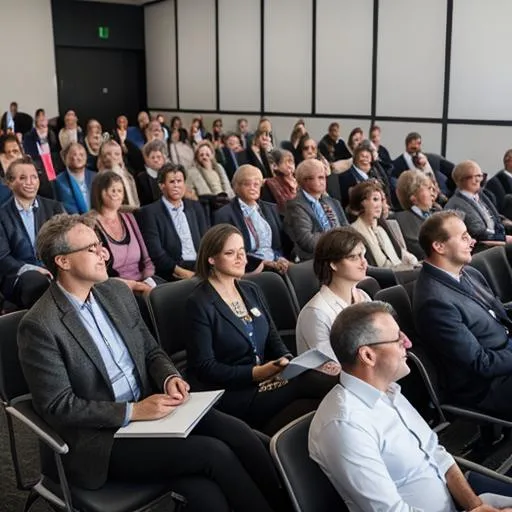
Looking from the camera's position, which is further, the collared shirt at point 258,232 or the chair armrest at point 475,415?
the collared shirt at point 258,232

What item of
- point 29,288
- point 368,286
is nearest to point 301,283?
point 368,286

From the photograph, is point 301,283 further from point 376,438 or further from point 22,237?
point 376,438

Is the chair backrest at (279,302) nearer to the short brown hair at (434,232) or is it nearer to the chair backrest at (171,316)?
the chair backrest at (171,316)

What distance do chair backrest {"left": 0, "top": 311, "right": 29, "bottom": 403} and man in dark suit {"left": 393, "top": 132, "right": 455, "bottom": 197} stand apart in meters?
5.91

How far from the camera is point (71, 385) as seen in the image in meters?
2.15

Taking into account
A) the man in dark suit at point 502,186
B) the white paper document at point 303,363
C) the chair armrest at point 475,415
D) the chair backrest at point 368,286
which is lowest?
the chair armrest at point 475,415

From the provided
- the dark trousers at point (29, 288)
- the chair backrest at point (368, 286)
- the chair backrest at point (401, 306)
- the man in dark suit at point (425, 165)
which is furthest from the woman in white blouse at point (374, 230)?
the man in dark suit at point (425, 165)

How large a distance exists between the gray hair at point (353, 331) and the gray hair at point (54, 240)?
0.98 m

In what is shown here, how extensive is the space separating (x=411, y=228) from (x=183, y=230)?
1.57m

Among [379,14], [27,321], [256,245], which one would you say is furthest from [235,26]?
[27,321]

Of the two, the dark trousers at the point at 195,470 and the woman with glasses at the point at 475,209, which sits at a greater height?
the woman with glasses at the point at 475,209

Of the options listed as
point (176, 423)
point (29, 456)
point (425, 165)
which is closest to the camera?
point (176, 423)

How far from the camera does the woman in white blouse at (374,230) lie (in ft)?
14.0

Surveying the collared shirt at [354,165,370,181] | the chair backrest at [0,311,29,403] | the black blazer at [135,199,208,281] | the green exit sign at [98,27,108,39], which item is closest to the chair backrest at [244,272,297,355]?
the black blazer at [135,199,208,281]
